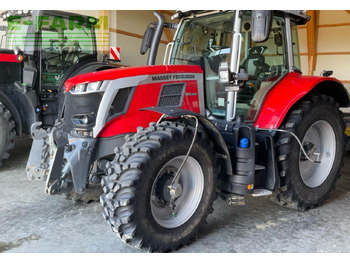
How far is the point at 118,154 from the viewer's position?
235 centimetres

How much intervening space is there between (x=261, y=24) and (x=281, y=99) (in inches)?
36.6

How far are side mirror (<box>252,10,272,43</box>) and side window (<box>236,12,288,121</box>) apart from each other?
25.3 inches

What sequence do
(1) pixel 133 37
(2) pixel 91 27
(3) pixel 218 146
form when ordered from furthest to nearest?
1. (1) pixel 133 37
2. (2) pixel 91 27
3. (3) pixel 218 146

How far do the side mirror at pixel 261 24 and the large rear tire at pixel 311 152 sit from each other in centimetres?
103

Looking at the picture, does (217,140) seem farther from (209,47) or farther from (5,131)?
(5,131)

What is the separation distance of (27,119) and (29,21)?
5.43ft

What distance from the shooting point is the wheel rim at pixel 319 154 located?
3597mm

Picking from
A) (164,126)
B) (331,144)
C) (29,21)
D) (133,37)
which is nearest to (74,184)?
(164,126)

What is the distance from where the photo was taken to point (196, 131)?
254 centimetres

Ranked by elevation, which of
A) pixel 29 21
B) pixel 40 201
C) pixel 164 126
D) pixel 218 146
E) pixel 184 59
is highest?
pixel 29 21

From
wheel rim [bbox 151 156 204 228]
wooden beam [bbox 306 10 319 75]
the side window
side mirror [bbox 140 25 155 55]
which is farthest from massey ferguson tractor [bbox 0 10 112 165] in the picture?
wooden beam [bbox 306 10 319 75]

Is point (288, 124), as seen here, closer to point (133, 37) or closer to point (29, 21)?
point (29, 21)

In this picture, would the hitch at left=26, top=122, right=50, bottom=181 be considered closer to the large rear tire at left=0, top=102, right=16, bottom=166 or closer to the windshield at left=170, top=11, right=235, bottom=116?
the windshield at left=170, top=11, right=235, bottom=116

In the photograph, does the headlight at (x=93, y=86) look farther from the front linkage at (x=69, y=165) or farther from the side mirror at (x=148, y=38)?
the side mirror at (x=148, y=38)
